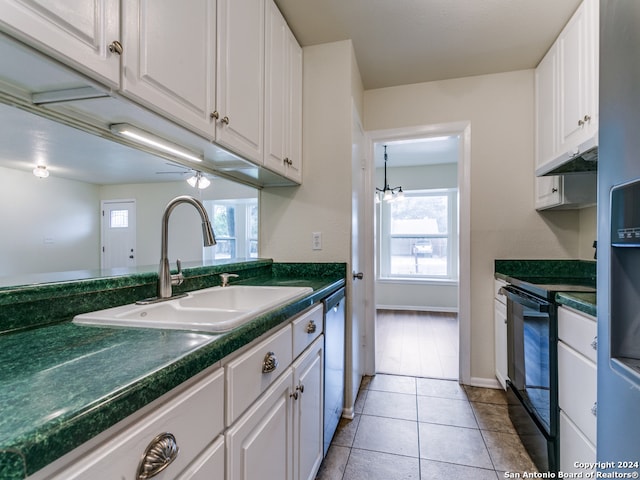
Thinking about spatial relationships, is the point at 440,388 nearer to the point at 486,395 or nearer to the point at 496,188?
the point at 486,395

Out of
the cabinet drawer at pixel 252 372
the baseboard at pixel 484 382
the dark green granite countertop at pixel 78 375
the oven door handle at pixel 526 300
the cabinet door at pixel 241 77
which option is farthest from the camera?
the baseboard at pixel 484 382

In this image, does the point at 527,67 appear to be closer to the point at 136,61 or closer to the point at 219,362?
the point at 136,61

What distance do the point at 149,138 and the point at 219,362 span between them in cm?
92

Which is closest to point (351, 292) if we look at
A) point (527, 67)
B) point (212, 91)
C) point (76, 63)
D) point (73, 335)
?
point (212, 91)

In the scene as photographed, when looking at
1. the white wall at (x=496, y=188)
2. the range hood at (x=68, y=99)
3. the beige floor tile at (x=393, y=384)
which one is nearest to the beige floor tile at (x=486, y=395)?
the white wall at (x=496, y=188)

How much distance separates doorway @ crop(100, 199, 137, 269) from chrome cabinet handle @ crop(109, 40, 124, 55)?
5.59 m

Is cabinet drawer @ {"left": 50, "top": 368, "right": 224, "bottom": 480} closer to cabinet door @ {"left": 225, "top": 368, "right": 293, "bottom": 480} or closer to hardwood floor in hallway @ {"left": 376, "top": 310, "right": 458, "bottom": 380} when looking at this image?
cabinet door @ {"left": 225, "top": 368, "right": 293, "bottom": 480}

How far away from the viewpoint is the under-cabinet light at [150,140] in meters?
1.07

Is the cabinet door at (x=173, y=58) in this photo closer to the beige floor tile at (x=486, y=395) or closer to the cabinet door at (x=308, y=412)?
the cabinet door at (x=308, y=412)

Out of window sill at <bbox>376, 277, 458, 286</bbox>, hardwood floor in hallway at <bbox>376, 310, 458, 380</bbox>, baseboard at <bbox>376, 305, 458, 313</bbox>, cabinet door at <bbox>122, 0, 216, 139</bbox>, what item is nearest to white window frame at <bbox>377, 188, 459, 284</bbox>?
window sill at <bbox>376, 277, 458, 286</bbox>

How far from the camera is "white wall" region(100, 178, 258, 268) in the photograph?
5438mm

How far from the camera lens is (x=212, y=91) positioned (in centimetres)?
122

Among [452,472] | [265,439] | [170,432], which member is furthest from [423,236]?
[170,432]

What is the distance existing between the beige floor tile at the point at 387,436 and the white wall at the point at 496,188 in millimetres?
922
